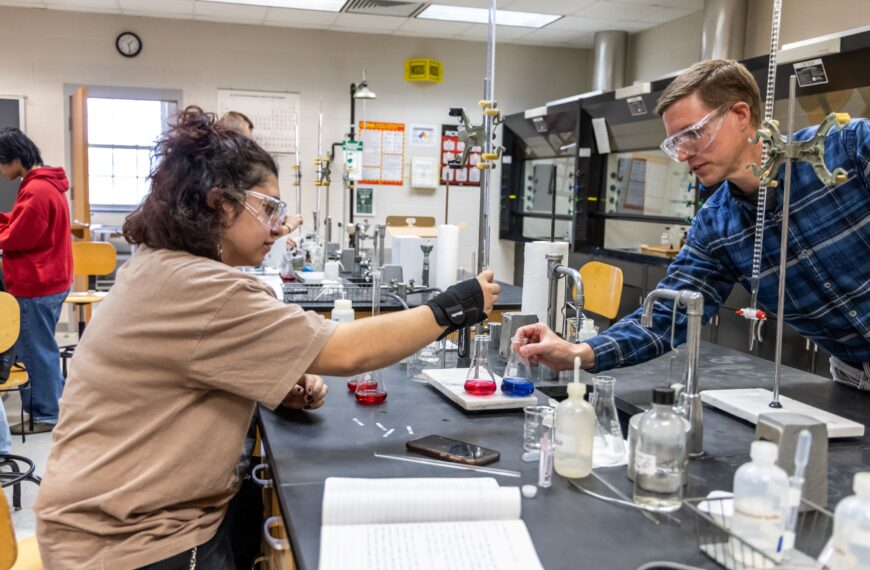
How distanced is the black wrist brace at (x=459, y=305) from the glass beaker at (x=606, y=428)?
28 centimetres

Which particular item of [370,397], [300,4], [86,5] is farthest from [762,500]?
[86,5]

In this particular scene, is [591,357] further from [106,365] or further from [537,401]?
[106,365]

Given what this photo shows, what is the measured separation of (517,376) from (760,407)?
20.4 inches

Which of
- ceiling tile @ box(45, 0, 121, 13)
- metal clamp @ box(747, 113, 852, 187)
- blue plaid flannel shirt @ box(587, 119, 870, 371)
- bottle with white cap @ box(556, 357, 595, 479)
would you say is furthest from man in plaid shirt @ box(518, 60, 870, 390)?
ceiling tile @ box(45, 0, 121, 13)

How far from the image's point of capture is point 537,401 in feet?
5.32

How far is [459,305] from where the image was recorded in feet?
4.68

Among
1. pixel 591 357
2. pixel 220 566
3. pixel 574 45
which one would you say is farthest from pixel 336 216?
pixel 220 566

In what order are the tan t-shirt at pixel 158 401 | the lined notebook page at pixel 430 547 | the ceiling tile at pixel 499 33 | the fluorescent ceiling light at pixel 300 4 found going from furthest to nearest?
1. the ceiling tile at pixel 499 33
2. the fluorescent ceiling light at pixel 300 4
3. the tan t-shirt at pixel 158 401
4. the lined notebook page at pixel 430 547

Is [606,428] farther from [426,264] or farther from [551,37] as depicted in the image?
[551,37]

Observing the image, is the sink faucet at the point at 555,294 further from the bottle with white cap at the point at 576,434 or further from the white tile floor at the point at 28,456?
the white tile floor at the point at 28,456

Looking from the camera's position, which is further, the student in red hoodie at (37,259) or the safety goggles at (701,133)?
the student in red hoodie at (37,259)

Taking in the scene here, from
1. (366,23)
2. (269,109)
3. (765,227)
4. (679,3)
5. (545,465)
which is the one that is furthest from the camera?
(269,109)

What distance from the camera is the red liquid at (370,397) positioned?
1.62 meters

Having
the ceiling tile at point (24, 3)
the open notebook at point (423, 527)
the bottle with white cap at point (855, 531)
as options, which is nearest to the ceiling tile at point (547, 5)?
the ceiling tile at point (24, 3)
